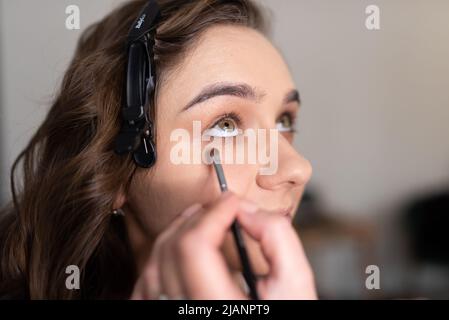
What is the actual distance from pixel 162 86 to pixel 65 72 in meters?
0.21

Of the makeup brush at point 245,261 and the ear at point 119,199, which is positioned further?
the ear at point 119,199

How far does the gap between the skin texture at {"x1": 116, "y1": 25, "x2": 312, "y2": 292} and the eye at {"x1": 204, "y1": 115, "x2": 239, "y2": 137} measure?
1 centimetres

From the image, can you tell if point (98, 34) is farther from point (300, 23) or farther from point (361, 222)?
point (361, 222)

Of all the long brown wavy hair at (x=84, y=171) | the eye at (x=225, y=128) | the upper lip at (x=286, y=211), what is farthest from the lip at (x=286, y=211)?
the long brown wavy hair at (x=84, y=171)

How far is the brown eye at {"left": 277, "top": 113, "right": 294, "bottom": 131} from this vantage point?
818 mm

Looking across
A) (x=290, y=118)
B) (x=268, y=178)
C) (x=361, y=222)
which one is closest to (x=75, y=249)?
(x=268, y=178)

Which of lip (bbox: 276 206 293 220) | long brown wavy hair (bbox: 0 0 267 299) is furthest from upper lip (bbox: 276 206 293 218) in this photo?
long brown wavy hair (bbox: 0 0 267 299)

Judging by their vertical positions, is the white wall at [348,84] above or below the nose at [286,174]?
above

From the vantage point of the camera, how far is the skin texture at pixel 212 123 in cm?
69

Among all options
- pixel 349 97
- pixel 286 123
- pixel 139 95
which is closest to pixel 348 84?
pixel 349 97

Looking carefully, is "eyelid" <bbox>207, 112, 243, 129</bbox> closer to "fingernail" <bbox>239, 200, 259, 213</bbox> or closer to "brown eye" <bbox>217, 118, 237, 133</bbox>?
"brown eye" <bbox>217, 118, 237, 133</bbox>

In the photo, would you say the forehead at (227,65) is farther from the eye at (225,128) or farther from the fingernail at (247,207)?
the fingernail at (247,207)

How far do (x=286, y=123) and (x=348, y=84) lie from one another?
0.23m

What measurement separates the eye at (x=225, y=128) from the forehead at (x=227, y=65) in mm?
63
